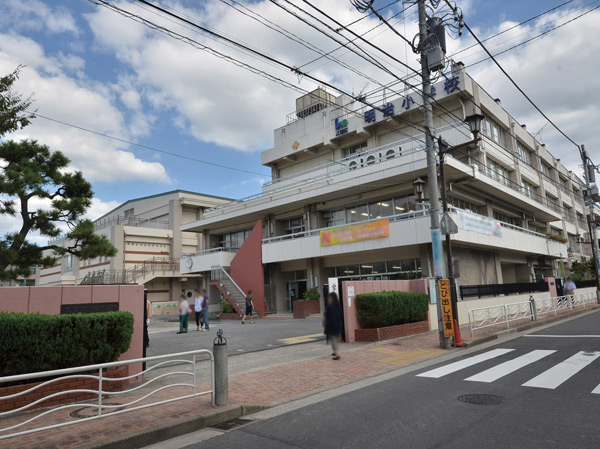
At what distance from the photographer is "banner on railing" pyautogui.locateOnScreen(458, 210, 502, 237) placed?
70.0 ft

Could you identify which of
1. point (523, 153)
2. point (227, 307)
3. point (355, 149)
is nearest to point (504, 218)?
point (523, 153)

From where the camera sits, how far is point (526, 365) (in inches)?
346

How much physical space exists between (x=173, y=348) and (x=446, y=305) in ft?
28.0

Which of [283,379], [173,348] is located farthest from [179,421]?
[173,348]

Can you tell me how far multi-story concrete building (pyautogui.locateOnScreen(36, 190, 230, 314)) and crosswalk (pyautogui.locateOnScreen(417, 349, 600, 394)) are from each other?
3310 cm

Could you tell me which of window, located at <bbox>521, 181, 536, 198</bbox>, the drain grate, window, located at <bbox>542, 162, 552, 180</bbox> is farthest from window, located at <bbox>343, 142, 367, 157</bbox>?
the drain grate

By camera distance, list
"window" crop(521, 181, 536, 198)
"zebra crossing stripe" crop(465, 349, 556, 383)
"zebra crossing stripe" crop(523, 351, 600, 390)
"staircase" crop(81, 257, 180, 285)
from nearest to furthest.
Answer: "zebra crossing stripe" crop(523, 351, 600, 390)
"zebra crossing stripe" crop(465, 349, 556, 383)
"window" crop(521, 181, 536, 198)
"staircase" crop(81, 257, 180, 285)

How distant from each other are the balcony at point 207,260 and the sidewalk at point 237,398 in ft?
64.6

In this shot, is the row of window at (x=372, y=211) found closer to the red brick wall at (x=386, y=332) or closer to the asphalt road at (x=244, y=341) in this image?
the asphalt road at (x=244, y=341)

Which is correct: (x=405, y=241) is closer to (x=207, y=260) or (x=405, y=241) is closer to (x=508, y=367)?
(x=508, y=367)

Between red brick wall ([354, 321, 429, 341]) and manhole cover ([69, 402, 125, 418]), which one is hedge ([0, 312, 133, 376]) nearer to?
manhole cover ([69, 402, 125, 418])

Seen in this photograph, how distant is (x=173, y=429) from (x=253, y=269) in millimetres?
22861

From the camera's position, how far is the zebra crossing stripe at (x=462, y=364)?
838 cm

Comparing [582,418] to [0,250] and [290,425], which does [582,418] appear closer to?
[290,425]
